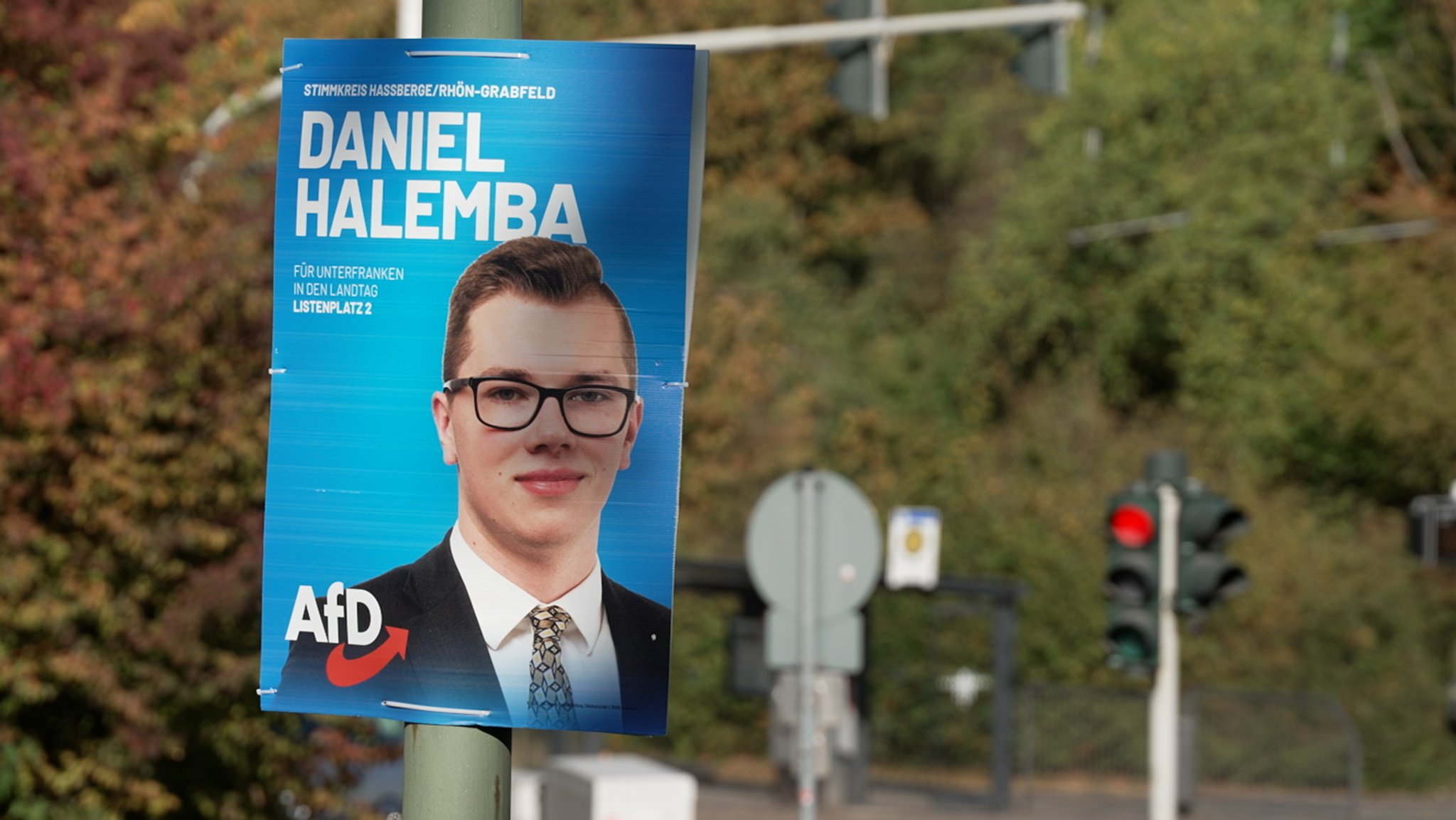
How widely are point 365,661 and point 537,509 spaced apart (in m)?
0.40

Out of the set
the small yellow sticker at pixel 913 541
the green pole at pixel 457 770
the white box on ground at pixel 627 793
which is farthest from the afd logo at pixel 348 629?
the small yellow sticker at pixel 913 541

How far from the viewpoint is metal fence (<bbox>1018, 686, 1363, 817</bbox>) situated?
82.2ft

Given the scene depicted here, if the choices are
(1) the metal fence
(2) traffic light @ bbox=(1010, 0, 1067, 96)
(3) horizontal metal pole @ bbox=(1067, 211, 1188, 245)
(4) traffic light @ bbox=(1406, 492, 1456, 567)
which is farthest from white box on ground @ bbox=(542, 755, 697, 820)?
(3) horizontal metal pole @ bbox=(1067, 211, 1188, 245)

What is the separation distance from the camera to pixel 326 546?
3.27 meters

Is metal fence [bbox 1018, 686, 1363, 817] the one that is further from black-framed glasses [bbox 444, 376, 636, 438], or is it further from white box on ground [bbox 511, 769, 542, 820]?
black-framed glasses [bbox 444, 376, 636, 438]

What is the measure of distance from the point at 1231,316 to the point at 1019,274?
4.94 m

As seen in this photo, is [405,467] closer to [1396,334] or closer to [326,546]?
[326,546]

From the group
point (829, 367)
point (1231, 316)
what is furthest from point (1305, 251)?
point (829, 367)

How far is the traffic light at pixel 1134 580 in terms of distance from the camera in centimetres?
1180

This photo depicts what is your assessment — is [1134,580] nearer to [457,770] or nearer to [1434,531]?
[1434,531]

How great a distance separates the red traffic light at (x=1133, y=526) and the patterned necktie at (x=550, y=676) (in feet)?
29.9

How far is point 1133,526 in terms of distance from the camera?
11.9m

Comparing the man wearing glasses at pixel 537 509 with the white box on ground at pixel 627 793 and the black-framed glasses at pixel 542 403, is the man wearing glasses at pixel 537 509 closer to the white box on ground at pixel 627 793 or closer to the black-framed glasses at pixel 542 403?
the black-framed glasses at pixel 542 403

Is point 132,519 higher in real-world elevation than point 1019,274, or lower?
lower
